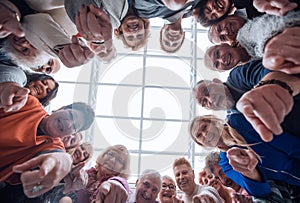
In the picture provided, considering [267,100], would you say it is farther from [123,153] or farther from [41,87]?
[41,87]

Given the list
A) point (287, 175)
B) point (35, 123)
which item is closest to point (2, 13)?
point (35, 123)

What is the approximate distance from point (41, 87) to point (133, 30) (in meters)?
0.36

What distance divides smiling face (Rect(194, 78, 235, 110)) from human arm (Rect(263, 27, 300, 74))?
0.15 m

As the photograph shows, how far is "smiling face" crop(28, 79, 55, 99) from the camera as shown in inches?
34.4

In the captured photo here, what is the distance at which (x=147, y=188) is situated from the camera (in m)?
0.70

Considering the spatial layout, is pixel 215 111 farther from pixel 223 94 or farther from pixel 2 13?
pixel 2 13

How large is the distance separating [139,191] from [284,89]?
0.42 meters

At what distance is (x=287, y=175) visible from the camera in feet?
2.37

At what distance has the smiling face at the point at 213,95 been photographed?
576 millimetres

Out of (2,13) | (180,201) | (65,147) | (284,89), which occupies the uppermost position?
(2,13)

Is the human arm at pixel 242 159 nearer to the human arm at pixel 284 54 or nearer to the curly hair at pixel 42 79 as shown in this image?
the human arm at pixel 284 54

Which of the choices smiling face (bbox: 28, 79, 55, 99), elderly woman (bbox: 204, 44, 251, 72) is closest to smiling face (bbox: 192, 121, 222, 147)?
elderly woman (bbox: 204, 44, 251, 72)

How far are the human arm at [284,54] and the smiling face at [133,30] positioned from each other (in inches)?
8.8

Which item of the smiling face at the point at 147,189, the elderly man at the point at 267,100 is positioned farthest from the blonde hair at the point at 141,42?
the smiling face at the point at 147,189
